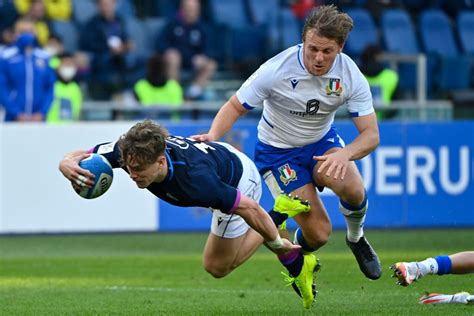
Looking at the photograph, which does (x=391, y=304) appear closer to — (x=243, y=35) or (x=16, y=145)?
(x=16, y=145)

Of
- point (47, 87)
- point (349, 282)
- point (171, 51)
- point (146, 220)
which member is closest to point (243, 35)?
point (171, 51)

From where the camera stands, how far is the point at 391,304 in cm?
916

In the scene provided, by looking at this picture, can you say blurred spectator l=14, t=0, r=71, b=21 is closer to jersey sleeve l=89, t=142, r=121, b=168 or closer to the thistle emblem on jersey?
the thistle emblem on jersey

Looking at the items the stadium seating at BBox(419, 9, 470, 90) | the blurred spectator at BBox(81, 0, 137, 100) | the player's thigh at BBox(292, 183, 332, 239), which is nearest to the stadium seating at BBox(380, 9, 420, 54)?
the stadium seating at BBox(419, 9, 470, 90)

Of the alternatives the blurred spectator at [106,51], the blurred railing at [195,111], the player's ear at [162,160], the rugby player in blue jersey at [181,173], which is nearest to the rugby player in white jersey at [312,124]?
the rugby player in blue jersey at [181,173]

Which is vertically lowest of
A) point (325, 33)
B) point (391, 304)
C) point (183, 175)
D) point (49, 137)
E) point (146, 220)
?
point (146, 220)

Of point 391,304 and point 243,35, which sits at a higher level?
point 391,304

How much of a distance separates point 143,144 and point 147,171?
0.19 metres

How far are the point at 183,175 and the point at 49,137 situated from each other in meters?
7.80

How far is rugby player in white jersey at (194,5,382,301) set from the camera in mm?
8797

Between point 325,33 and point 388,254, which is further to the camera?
point 388,254

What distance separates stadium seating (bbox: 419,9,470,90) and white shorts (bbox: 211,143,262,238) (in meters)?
11.2

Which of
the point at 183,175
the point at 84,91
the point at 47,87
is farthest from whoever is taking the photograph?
the point at 84,91

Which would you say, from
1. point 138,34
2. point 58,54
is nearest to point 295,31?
point 138,34
